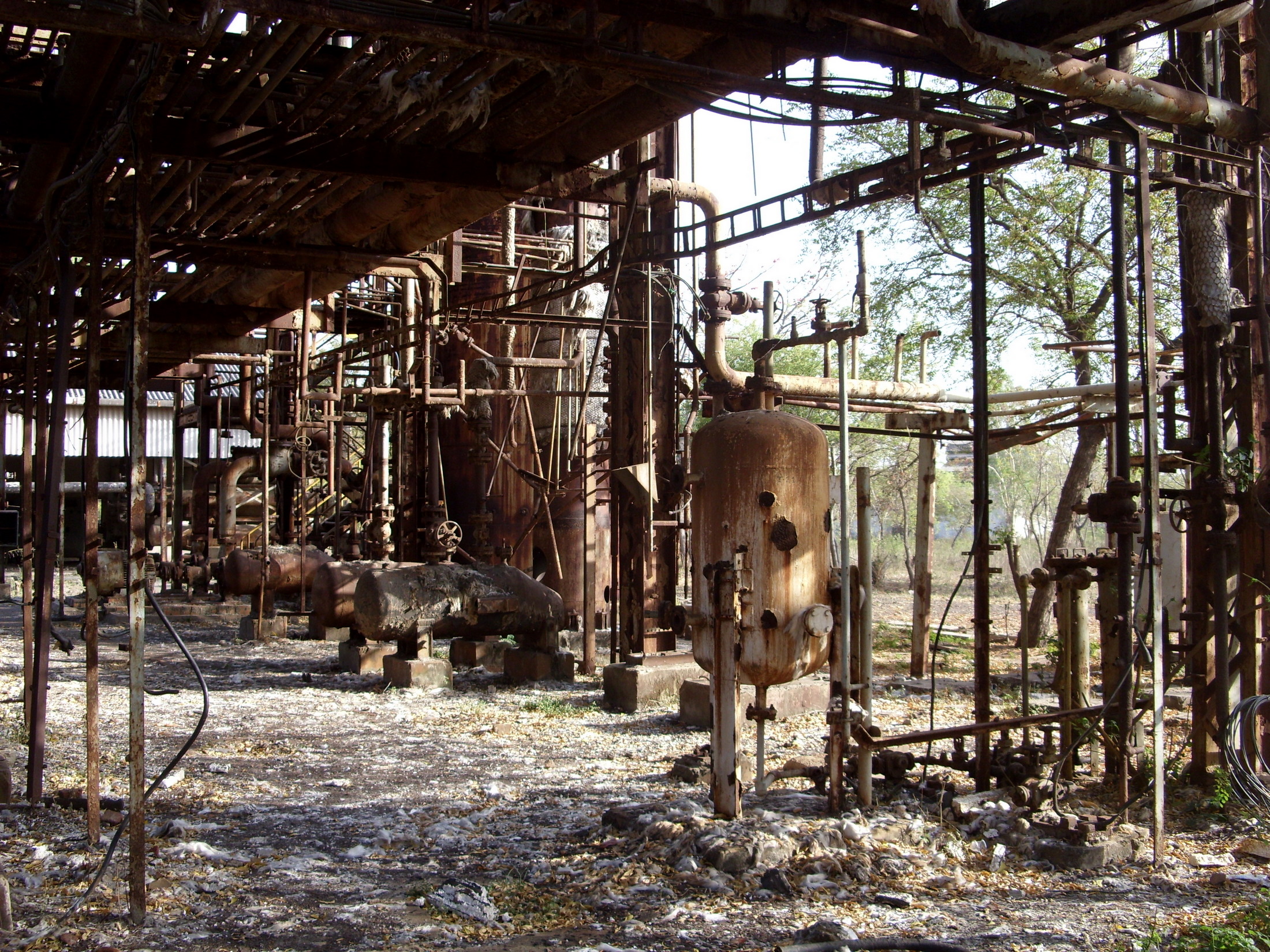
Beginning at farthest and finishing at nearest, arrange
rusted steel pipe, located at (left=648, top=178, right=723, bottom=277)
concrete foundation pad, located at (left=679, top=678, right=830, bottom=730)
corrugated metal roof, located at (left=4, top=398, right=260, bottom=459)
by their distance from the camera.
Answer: corrugated metal roof, located at (left=4, top=398, right=260, bottom=459), rusted steel pipe, located at (left=648, top=178, right=723, bottom=277), concrete foundation pad, located at (left=679, top=678, right=830, bottom=730)

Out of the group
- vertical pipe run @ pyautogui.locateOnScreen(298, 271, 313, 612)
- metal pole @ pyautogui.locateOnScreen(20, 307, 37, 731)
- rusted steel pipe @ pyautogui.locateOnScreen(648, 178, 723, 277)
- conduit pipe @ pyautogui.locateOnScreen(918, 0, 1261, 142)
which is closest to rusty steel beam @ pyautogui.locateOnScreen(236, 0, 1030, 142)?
conduit pipe @ pyautogui.locateOnScreen(918, 0, 1261, 142)

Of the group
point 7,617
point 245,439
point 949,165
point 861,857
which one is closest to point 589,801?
point 861,857

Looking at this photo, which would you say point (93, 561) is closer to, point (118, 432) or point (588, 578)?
point (588, 578)

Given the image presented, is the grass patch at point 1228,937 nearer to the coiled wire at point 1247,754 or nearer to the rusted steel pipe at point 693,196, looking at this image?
the coiled wire at point 1247,754

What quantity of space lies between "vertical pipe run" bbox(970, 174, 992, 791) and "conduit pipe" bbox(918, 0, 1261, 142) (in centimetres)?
115

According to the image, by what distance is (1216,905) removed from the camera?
5551 mm

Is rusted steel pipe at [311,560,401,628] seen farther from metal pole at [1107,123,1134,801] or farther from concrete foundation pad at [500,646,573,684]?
metal pole at [1107,123,1134,801]

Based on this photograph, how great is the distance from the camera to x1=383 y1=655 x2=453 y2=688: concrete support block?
501 inches

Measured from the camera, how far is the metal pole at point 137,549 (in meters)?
5.15

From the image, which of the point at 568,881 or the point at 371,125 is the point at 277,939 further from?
the point at 371,125

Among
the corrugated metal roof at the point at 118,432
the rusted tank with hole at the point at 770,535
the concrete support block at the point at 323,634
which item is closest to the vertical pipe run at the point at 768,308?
the rusted tank with hole at the point at 770,535

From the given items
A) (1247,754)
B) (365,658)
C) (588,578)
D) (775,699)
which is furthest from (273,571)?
(1247,754)

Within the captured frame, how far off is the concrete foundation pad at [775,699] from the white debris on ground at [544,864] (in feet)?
2.95

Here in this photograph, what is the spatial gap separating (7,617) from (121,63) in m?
16.4
